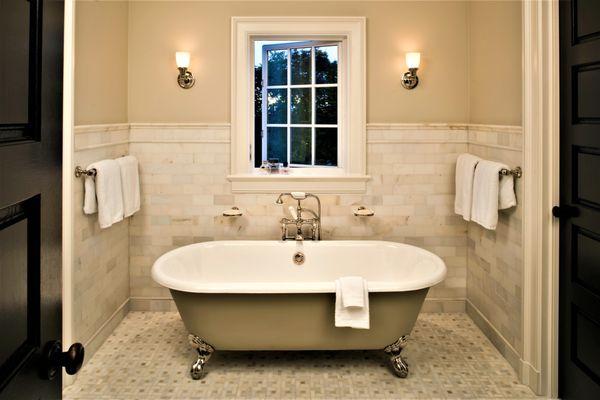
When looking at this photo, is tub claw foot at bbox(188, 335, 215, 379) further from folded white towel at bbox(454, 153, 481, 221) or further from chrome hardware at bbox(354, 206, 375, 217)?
folded white towel at bbox(454, 153, 481, 221)

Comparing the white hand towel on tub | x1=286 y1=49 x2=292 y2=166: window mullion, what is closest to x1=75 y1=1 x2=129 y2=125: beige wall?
x1=286 y1=49 x2=292 y2=166: window mullion

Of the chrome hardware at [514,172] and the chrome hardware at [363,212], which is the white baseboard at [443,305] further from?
the chrome hardware at [514,172]

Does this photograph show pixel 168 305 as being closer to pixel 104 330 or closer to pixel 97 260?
pixel 104 330

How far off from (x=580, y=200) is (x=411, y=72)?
6.19 feet

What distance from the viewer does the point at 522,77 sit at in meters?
3.04

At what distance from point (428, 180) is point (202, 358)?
2.21m

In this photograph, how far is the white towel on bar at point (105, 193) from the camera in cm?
330

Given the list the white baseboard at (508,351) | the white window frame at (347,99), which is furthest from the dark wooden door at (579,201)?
the white window frame at (347,99)

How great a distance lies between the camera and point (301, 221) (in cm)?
407

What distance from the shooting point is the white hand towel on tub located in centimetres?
293

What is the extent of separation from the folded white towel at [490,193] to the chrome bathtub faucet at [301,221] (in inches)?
46.2

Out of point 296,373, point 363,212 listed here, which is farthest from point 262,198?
point 296,373

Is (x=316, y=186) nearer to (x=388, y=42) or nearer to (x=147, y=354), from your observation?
(x=388, y=42)

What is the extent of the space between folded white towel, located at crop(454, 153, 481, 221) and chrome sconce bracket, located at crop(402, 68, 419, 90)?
0.67 m
